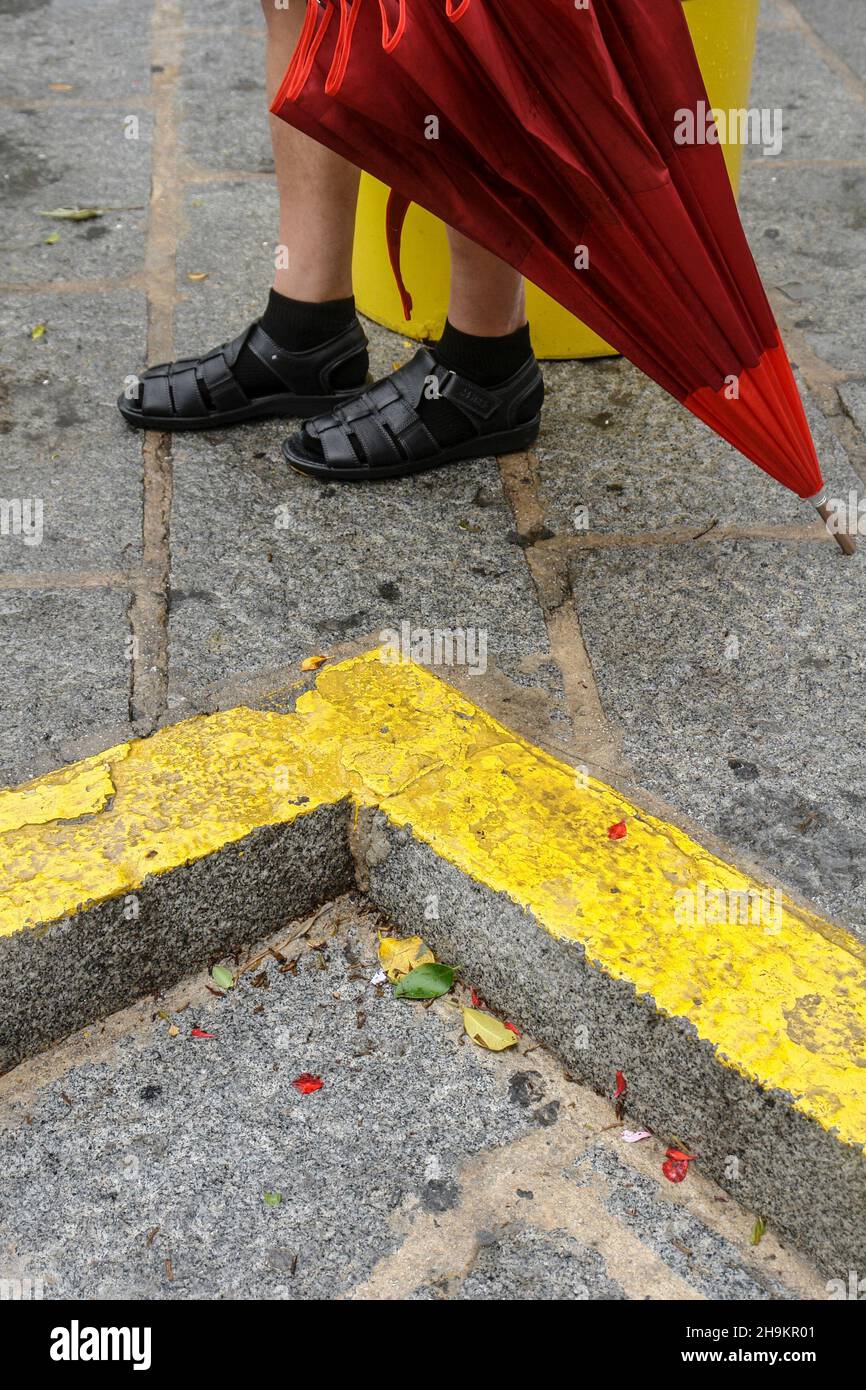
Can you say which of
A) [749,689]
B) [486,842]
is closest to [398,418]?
[749,689]

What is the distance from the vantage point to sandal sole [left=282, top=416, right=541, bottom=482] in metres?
2.32

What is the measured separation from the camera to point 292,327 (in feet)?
8.03

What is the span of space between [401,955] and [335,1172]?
11.6 inches

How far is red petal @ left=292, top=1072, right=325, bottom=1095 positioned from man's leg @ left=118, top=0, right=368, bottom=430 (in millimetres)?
1340

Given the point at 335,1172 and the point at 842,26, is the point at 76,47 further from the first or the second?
the point at 335,1172

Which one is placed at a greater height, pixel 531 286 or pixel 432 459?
pixel 531 286

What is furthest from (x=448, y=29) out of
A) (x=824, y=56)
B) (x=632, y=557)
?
(x=824, y=56)

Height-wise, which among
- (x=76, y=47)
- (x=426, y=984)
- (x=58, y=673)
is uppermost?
(x=76, y=47)

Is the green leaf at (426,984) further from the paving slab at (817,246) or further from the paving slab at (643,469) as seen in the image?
the paving slab at (817,246)

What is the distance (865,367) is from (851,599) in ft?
2.69

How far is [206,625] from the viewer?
1.99 meters

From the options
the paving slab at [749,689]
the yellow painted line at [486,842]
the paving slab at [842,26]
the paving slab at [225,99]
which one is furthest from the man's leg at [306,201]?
the paving slab at [842,26]

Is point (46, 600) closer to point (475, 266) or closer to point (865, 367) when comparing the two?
point (475, 266)
